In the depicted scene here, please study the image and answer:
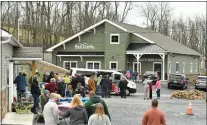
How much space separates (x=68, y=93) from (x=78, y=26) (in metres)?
46.0

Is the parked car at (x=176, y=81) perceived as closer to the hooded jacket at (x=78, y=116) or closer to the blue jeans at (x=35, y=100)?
the blue jeans at (x=35, y=100)

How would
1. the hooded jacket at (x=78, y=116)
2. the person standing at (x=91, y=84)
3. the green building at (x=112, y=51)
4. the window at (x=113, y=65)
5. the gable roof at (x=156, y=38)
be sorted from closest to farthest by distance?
the hooded jacket at (x=78, y=116) < the person standing at (x=91, y=84) < the green building at (x=112, y=51) < the window at (x=113, y=65) < the gable roof at (x=156, y=38)

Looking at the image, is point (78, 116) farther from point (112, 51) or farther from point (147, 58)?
point (147, 58)

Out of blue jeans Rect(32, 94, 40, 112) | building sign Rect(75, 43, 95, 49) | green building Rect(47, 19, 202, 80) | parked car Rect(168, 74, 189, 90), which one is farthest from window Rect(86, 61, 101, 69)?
blue jeans Rect(32, 94, 40, 112)

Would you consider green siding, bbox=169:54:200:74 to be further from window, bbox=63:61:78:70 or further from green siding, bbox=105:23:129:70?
window, bbox=63:61:78:70

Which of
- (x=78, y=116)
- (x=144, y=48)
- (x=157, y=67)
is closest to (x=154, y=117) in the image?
(x=78, y=116)

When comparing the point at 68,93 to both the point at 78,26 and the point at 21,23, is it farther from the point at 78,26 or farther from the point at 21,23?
the point at 78,26

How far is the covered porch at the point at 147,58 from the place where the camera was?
43.8m

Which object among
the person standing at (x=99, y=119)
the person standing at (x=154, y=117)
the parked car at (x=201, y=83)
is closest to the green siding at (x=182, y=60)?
the parked car at (x=201, y=83)

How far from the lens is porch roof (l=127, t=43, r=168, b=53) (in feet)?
143

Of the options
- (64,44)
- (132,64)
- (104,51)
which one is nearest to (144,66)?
(132,64)

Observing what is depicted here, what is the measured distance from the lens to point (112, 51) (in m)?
44.7

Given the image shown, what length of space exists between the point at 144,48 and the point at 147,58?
172cm

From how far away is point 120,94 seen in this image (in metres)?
29.2
